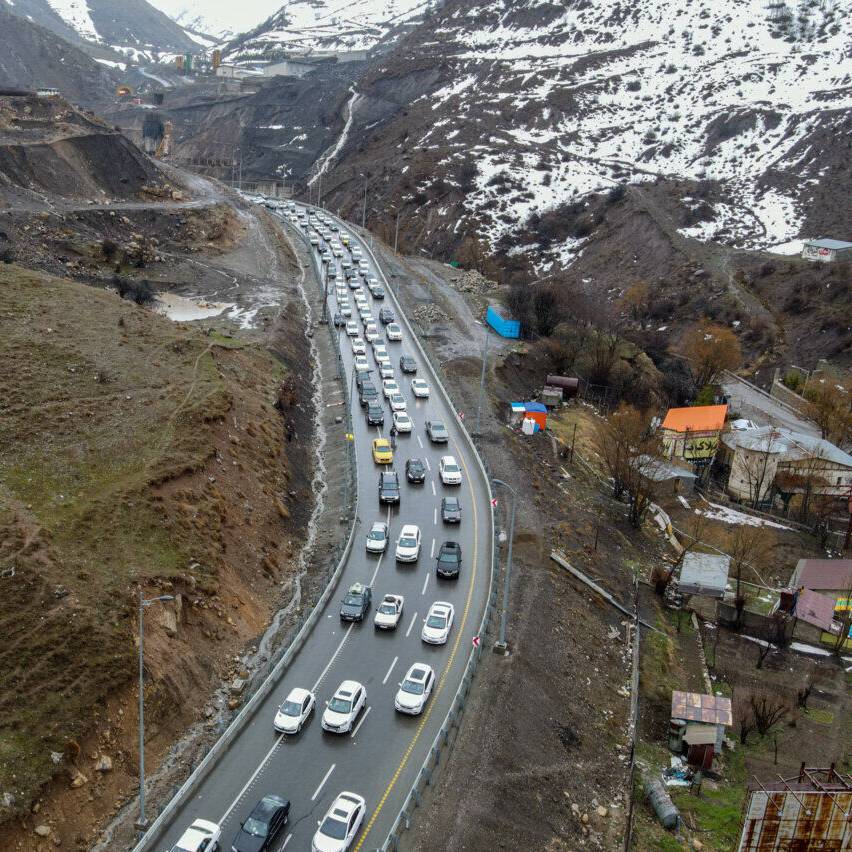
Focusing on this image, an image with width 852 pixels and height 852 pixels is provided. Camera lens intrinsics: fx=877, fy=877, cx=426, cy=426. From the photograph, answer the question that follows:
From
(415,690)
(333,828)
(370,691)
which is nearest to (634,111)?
(370,691)

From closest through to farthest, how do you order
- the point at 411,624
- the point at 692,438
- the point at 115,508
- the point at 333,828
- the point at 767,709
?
the point at 333,828 → the point at 115,508 → the point at 411,624 → the point at 767,709 → the point at 692,438

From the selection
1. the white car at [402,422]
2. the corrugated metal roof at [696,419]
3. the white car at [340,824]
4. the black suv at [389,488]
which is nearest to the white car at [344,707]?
the white car at [340,824]

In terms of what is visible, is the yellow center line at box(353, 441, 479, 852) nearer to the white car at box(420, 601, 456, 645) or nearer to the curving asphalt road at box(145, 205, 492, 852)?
the curving asphalt road at box(145, 205, 492, 852)

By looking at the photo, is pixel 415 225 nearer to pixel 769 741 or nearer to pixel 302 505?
pixel 302 505

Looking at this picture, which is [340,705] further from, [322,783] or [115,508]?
[115,508]

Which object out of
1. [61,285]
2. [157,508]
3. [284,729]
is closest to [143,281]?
[61,285]

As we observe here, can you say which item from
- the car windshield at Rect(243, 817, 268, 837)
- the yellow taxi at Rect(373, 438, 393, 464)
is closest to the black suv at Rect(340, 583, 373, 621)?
the car windshield at Rect(243, 817, 268, 837)
